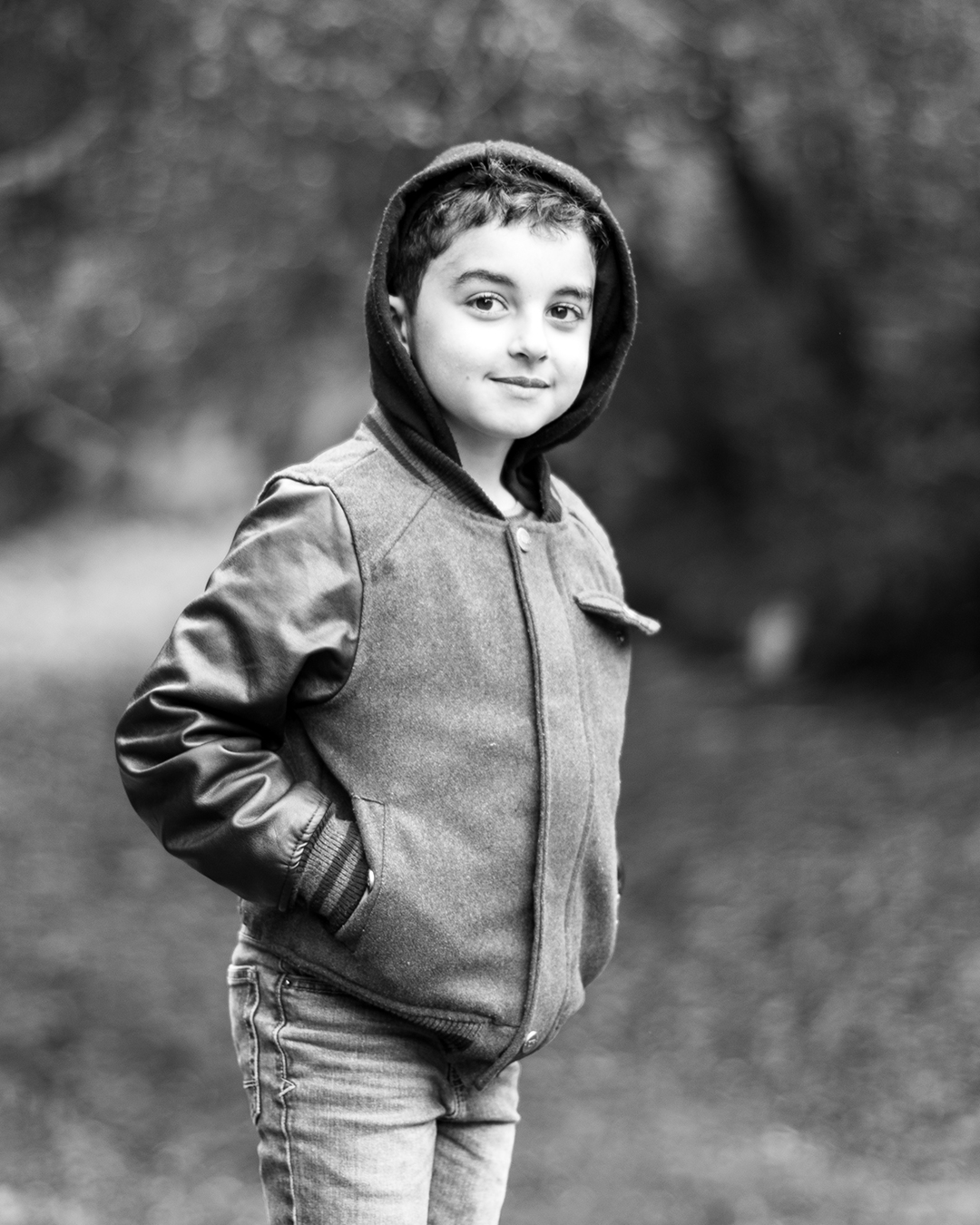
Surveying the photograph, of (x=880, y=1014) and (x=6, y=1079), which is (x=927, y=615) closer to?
(x=880, y=1014)

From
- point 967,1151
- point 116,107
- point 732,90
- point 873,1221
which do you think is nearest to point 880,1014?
point 967,1151

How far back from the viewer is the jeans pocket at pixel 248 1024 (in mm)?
2367

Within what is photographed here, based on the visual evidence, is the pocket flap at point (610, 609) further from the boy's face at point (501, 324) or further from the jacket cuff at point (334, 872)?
the jacket cuff at point (334, 872)

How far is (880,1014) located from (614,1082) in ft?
3.17

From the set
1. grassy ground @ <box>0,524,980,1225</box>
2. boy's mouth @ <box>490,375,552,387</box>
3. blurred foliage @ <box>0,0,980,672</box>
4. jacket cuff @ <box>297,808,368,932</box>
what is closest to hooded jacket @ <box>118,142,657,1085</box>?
jacket cuff @ <box>297,808,368,932</box>

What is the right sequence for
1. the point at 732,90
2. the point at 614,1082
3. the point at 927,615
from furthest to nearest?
1. the point at 927,615
2. the point at 732,90
3. the point at 614,1082

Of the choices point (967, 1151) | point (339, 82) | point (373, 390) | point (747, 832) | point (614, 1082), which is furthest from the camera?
point (747, 832)

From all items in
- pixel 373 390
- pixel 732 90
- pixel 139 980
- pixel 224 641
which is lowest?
pixel 139 980

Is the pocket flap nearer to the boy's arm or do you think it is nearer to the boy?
the boy

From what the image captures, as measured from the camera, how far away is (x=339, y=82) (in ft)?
19.4

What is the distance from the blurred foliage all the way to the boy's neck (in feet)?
11.9

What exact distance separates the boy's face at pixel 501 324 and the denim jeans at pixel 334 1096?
2.99 feet

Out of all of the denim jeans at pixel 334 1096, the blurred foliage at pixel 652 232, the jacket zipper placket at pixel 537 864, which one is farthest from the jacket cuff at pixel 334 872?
the blurred foliage at pixel 652 232

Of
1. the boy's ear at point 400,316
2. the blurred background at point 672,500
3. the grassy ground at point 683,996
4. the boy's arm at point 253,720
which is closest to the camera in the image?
the boy's arm at point 253,720
